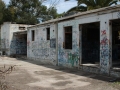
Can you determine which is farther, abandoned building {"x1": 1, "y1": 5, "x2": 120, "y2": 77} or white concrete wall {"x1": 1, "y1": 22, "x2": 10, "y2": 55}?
white concrete wall {"x1": 1, "y1": 22, "x2": 10, "y2": 55}

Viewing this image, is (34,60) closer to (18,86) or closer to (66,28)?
(66,28)

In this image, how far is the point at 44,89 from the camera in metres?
8.57

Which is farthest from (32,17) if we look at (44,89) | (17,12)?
(44,89)

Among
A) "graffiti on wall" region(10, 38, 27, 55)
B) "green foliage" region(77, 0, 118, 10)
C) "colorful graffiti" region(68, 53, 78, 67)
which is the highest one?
"green foliage" region(77, 0, 118, 10)

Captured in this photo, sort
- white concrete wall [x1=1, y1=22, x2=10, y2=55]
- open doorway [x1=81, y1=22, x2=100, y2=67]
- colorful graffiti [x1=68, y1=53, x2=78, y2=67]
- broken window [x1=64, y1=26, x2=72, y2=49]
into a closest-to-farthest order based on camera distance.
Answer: colorful graffiti [x1=68, y1=53, x2=78, y2=67] < broken window [x1=64, y1=26, x2=72, y2=49] < open doorway [x1=81, y1=22, x2=100, y2=67] < white concrete wall [x1=1, y1=22, x2=10, y2=55]

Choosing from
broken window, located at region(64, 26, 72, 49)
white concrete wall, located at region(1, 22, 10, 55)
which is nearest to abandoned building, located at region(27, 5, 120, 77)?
broken window, located at region(64, 26, 72, 49)

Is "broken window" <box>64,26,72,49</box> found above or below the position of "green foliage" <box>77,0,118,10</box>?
below

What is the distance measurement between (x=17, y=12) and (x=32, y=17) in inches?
116

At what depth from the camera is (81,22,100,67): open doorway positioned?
16.3 meters

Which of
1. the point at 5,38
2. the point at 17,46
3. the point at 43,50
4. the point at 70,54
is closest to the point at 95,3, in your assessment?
the point at 43,50

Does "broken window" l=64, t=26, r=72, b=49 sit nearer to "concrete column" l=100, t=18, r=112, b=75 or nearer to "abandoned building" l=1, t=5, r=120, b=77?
"abandoned building" l=1, t=5, r=120, b=77

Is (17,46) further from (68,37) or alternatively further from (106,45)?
(106,45)

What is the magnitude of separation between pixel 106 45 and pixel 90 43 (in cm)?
→ 519

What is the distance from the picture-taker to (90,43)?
54.4 ft
